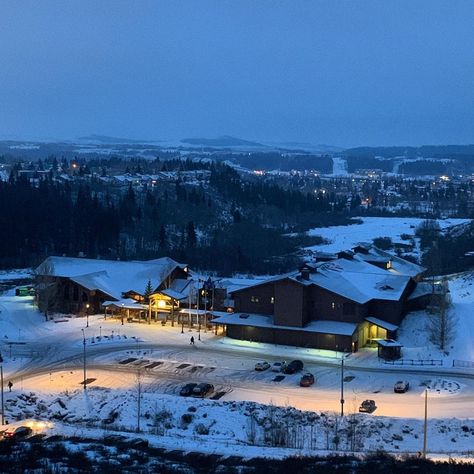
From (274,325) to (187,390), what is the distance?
12.3 metres

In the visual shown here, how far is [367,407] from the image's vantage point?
32.7 m

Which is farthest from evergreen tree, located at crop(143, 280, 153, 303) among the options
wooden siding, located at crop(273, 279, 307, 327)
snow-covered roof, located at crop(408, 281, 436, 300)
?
snow-covered roof, located at crop(408, 281, 436, 300)

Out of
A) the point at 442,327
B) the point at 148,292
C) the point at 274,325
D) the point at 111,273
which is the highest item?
the point at 111,273

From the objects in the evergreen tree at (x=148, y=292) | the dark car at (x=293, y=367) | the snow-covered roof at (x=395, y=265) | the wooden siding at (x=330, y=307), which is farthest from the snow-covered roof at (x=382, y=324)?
the evergreen tree at (x=148, y=292)

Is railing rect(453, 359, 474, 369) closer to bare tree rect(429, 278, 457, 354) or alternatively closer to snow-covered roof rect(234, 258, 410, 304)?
bare tree rect(429, 278, 457, 354)

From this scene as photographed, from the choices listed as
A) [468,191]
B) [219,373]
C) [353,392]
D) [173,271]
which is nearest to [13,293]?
[173,271]

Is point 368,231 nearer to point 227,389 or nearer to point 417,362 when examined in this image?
point 417,362

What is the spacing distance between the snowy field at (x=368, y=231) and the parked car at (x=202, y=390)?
221ft

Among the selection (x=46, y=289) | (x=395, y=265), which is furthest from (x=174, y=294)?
(x=395, y=265)

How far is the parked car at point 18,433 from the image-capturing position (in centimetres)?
2805

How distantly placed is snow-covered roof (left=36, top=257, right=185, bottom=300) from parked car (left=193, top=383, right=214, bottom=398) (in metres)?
22.3

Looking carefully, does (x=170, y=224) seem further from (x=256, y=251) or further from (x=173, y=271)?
(x=173, y=271)

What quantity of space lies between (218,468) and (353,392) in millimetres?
14534

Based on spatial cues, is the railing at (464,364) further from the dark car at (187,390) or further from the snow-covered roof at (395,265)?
the dark car at (187,390)
